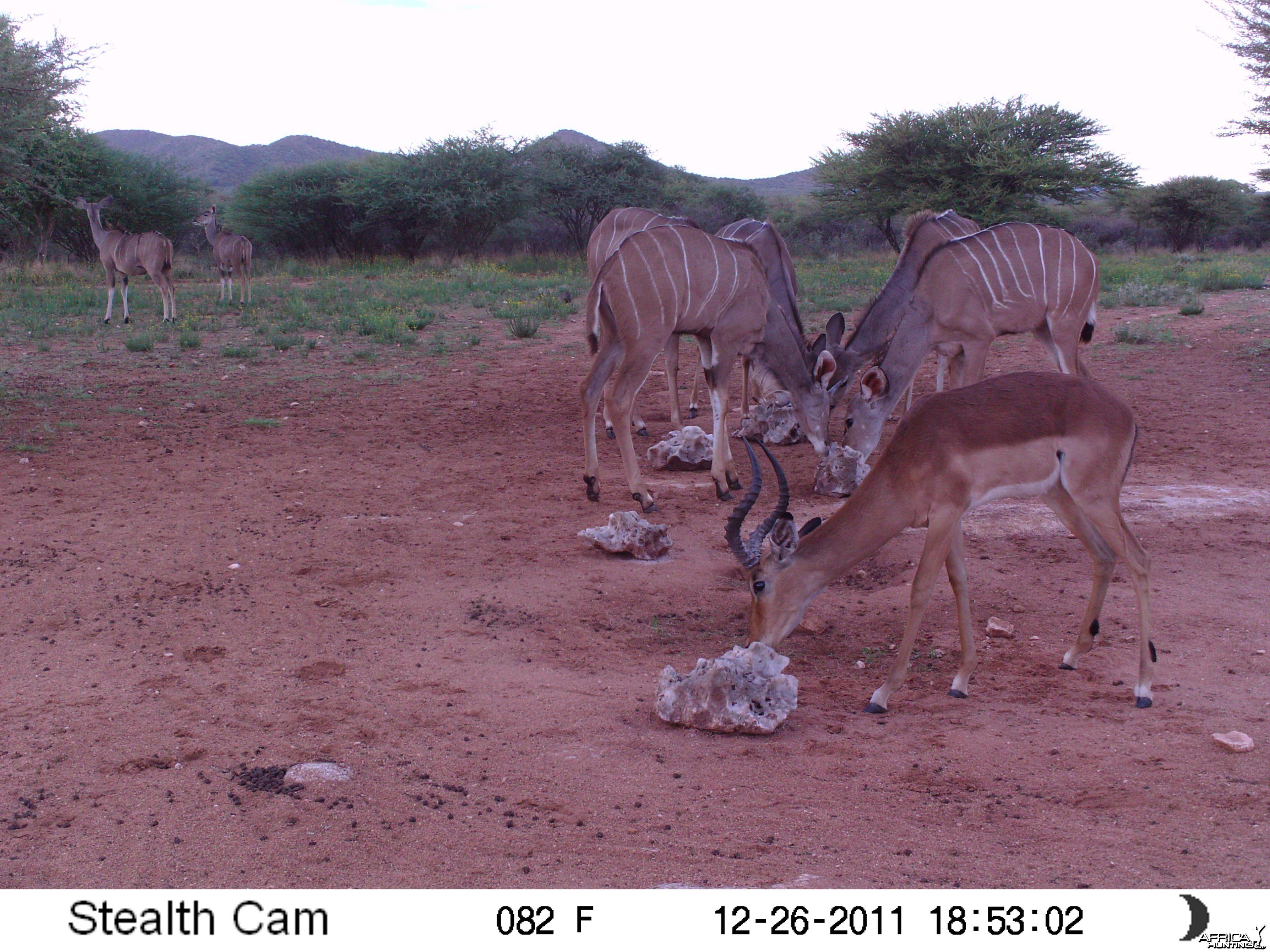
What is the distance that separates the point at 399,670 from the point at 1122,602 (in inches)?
163

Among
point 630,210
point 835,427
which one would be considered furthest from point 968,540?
point 630,210

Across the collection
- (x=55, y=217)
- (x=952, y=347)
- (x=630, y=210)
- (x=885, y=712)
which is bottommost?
(x=885, y=712)

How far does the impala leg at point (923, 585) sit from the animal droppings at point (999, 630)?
98cm

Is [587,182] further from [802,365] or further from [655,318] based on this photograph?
[655,318]

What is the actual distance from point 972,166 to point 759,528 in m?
29.4

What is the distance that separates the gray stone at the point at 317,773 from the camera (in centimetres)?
374

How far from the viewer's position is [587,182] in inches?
1512

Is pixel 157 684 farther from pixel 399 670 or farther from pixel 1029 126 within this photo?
pixel 1029 126

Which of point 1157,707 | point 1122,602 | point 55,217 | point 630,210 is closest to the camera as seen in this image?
point 1157,707

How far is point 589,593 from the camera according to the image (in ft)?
19.6

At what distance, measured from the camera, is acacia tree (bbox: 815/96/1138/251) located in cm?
2969

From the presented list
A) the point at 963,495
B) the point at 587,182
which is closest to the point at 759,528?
the point at 963,495

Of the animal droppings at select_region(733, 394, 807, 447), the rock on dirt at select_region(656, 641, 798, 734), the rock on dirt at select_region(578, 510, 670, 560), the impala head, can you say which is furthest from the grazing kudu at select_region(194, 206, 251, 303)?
the rock on dirt at select_region(656, 641, 798, 734)

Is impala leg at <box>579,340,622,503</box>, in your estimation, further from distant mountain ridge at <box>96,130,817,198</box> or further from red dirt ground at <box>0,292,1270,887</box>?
distant mountain ridge at <box>96,130,817,198</box>
